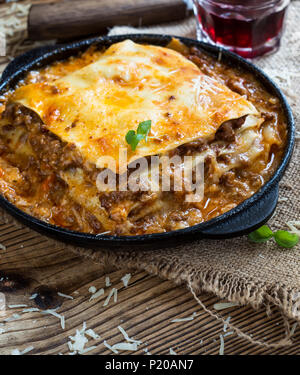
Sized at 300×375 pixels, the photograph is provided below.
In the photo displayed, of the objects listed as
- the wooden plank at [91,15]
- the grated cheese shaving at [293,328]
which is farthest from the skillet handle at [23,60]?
the grated cheese shaving at [293,328]

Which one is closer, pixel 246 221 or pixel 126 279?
pixel 246 221

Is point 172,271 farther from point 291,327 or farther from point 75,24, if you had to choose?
point 75,24

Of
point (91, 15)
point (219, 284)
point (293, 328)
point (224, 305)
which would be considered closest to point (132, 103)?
point (219, 284)

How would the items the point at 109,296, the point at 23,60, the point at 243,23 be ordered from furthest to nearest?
the point at 243,23, the point at 23,60, the point at 109,296

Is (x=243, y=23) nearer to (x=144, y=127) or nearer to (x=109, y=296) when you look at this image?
(x=144, y=127)

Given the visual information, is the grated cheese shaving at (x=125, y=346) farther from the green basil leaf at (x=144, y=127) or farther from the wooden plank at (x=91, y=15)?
the wooden plank at (x=91, y=15)

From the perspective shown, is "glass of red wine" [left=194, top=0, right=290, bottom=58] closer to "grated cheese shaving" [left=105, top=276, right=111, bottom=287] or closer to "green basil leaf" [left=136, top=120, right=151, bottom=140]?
"green basil leaf" [left=136, top=120, right=151, bottom=140]
